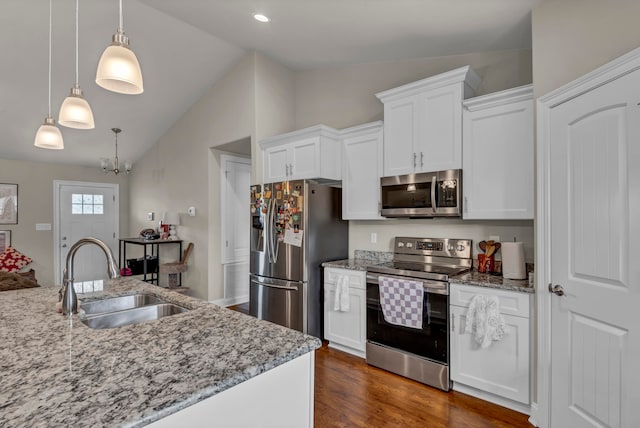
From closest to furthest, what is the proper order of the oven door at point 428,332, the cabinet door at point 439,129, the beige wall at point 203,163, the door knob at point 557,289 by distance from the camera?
the door knob at point 557,289 → the oven door at point 428,332 → the cabinet door at point 439,129 → the beige wall at point 203,163

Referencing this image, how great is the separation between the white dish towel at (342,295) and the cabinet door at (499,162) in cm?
122

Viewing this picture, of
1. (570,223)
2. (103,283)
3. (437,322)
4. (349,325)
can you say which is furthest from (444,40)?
(103,283)

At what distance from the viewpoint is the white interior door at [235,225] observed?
497 centimetres

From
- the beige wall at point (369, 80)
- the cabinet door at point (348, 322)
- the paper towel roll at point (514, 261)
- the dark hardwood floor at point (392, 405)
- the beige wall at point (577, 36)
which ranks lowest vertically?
the dark hardwood floor at point (392, 405)

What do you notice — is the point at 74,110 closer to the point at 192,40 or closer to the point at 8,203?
the point at 192,40

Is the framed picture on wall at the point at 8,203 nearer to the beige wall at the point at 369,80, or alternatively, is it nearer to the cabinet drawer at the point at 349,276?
the beige wall at the point at 369,80

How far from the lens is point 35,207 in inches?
222

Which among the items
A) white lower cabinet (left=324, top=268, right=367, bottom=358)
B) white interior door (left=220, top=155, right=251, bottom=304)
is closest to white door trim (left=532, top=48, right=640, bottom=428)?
white lower cabinet (left=324, top=268, right=367, bottom=358)

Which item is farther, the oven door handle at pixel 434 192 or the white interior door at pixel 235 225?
the white interior door at pixel 235 225

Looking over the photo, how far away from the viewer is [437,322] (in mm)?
2561

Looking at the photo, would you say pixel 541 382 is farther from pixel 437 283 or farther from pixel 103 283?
pixel 103 283

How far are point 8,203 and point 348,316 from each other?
5789 millimetres

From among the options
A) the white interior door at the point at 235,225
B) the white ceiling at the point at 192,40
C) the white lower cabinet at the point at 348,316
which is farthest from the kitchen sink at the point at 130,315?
the white interior door at the point at 235,225

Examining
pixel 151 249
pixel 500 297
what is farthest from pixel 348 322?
pixel 151 249
